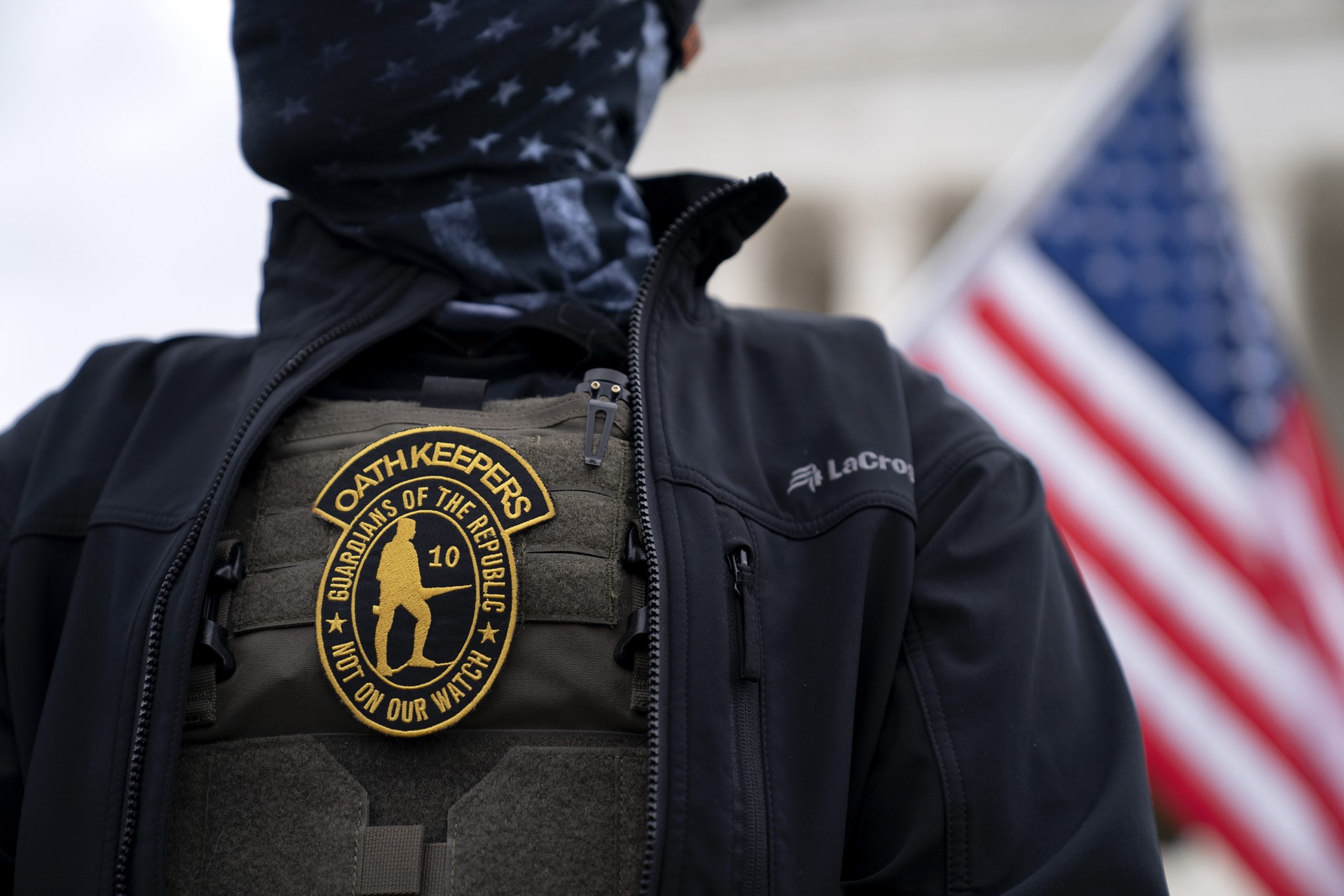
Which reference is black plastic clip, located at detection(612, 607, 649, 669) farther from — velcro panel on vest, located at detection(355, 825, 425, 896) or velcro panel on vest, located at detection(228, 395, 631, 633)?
velcro panel on vest, located at detection(355, 825, 425, 896)

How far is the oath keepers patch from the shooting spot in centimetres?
143

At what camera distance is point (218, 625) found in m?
1.48

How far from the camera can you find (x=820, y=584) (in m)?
1.53

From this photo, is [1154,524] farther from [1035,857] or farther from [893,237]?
[893,237]

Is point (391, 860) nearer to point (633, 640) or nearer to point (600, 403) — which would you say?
point (633, 640)

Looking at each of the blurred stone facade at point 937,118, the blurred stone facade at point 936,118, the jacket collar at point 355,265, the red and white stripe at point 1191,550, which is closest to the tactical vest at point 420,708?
the jacket collar at point 355,265

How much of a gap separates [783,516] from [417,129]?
0.71m

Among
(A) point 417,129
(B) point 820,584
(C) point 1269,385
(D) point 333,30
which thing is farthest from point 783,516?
(C) point 1269,385

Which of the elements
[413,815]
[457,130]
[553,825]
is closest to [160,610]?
[413,815]

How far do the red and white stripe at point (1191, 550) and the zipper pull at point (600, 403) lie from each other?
316cm

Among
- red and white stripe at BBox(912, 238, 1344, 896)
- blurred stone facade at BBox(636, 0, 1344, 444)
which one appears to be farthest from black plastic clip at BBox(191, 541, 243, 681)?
blurred stone facade at BBox(636, 0, 1344, 444)

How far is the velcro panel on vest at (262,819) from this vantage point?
55.6 inches

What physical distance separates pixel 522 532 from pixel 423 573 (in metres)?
0.12

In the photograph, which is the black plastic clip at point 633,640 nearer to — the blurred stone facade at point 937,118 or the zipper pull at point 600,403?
the zipper pull at point 600,403
